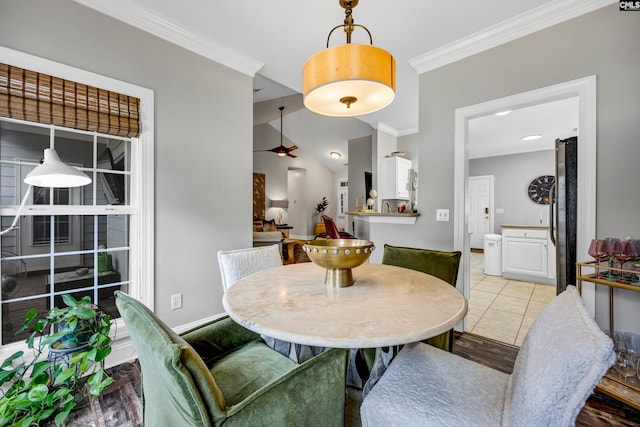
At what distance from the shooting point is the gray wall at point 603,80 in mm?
1723

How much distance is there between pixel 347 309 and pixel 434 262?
39.5 inches

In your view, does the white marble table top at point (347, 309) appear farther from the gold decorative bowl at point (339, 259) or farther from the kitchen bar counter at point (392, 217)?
the kitchen bar counter at point (392, 217)

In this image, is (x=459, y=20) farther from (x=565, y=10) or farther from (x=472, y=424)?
(x=472, y=424)

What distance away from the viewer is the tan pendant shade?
3.94ft

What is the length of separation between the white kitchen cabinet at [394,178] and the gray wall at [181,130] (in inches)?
104

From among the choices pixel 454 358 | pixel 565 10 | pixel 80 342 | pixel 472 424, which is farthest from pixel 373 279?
pixel 565 10

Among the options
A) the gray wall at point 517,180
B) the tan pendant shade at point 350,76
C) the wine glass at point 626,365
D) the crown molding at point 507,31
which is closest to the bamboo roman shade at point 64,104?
the tan pendant shade at point 350,76

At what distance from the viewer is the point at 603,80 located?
5.93ft

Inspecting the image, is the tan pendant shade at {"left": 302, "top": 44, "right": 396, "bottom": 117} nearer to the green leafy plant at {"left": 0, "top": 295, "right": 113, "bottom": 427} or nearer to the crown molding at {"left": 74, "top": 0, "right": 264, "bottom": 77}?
the crown molding at {"left": 74, "top": 0, "right": 264, "bottom": 77}

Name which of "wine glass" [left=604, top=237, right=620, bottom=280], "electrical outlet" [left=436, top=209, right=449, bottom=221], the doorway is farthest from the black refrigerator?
"electrical outlet" [left=436, top=209, right=449, bottom=221]

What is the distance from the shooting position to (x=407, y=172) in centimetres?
485

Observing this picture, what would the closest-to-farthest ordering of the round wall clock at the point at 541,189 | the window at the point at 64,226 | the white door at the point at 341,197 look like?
the window at the point at 64,226 < the round wall clock at the point at 541,189 < the white door at the point at 341,197

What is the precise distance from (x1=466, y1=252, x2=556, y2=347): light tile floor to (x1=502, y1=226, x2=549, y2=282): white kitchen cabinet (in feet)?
0.52

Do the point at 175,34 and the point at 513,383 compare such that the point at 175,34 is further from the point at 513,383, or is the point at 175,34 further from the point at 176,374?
the point at 513,383
